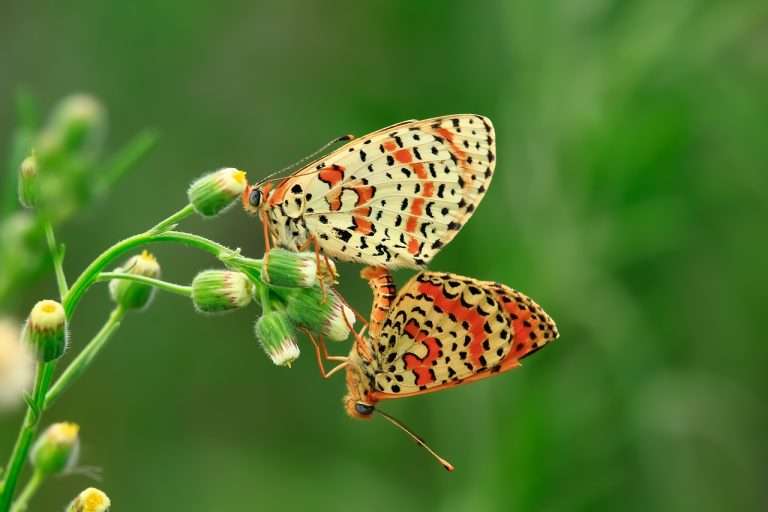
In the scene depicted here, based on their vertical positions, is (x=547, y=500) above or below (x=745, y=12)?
below

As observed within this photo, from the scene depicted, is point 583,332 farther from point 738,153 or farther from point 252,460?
point 252,460

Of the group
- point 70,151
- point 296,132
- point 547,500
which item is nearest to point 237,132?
point 296,132

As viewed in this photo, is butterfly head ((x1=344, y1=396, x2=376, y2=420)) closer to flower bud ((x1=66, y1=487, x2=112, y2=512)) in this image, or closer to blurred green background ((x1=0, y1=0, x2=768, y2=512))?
flower bud ((x1=66, y1=487, x2=112, y2=512))

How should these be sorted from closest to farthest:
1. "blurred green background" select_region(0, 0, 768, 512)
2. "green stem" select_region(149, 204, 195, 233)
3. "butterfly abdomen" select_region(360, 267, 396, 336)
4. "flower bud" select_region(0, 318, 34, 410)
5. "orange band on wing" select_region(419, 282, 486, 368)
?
"flower bud" select_region(0, 318, 34, 410), "green stem" select_region(149, 204, 195, 233), "orange band on wing" select_region(419, 282, 486, 368), "butterfly abdomen" select_region(360, 267, 396, 336), "blurred green background" select_region(0, 0, 768, 512)

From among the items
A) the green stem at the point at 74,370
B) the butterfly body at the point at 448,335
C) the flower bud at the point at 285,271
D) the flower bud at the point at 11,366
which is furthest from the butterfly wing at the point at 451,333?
the flower bud at the point at 11,366

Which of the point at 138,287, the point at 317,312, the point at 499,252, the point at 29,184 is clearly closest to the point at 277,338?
the point at 317,312

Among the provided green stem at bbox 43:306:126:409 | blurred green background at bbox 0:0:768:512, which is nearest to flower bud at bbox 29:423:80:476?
green stem at bbox 43:306:126:409

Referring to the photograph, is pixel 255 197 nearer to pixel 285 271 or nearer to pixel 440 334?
pixel 285 271
